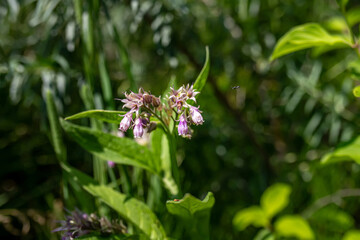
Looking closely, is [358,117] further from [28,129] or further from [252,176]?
[28,129]

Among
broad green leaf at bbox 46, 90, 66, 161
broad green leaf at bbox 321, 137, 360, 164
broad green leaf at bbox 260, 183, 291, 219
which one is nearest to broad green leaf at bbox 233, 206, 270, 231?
broad green leaf at bbox 260, 183, 291, 219

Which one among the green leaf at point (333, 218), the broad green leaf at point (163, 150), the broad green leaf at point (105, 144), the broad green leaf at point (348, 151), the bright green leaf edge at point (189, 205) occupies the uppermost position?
the broad green leaf at point (105, 144)

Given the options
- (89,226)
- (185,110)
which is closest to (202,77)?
(185,110)

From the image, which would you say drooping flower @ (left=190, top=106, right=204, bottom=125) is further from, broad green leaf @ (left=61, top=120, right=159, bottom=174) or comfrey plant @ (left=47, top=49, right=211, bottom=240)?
broad green leaf @ (left=61, top=120, right=159, bottom=174)

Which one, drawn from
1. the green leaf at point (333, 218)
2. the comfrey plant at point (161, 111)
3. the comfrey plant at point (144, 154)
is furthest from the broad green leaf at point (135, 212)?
the green leaf at point (333, 218)

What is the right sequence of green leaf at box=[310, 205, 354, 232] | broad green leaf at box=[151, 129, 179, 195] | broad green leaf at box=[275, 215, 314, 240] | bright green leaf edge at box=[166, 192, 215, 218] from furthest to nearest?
1. green leaf at box=[310, 205, 354, 232]
2. broad green leaf at box=[275, 215, 314, 240]
3. broad green leaf at box=[151, 129, 179, 195]
4. bright green leaf edge at box=[166, 192, 215, 218]

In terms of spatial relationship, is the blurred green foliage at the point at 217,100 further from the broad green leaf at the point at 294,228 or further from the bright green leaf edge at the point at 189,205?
the bright green leaf edge at the point at 189,205
